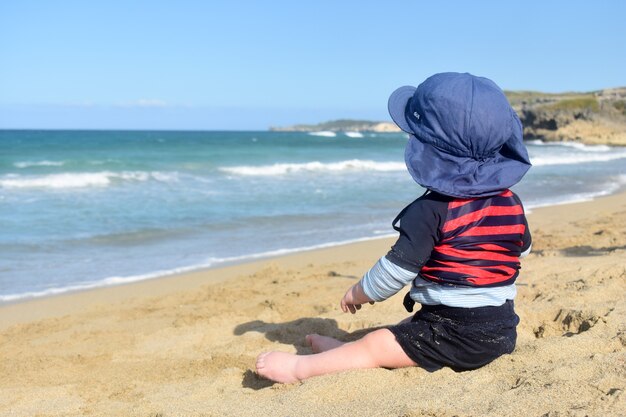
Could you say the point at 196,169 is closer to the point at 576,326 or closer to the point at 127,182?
the point at 127,182

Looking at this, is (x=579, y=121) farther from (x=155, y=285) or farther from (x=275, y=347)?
(x=275, y=347)

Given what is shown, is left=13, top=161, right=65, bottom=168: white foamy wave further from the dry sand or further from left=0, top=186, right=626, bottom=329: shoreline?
the dry sand

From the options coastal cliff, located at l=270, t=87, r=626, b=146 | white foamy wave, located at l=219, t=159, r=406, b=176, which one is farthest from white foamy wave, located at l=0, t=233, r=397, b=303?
coastal cliff, located at l=270, t=87, r=626, b=146

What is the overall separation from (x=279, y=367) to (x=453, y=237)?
975mm

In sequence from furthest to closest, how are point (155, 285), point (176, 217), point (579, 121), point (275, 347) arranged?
point (579, 121) < point (176, 217) < point (155, 285) < point (275, 347)

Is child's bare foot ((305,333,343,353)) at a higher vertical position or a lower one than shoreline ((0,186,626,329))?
higher

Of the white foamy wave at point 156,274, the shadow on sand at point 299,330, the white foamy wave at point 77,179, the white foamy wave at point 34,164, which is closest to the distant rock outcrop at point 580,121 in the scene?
the white foamy wave at point 77,179

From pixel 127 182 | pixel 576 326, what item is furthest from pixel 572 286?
pixel 127 182

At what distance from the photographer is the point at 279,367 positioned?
297 cm

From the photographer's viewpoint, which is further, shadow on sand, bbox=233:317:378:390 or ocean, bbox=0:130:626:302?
ocean, bbox=0:130:626:302

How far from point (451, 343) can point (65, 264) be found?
5555mm

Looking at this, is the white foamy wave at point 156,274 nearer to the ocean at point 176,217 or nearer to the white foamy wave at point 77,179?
the ocean at point 176,217

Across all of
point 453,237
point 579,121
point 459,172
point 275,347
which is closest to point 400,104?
point 459,172

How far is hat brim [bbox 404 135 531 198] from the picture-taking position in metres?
2.61
